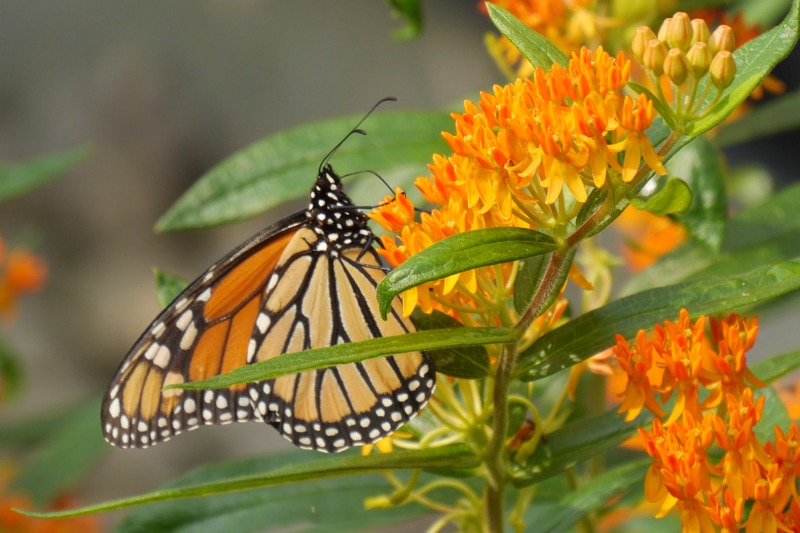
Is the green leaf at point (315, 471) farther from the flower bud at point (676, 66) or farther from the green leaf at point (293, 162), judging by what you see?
the green leaf at point (293, 162)

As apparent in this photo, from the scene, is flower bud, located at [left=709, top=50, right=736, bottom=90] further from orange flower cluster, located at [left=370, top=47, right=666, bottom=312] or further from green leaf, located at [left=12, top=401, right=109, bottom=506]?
green leaf, located at [left=12, top=401, right=109, bottom=506]

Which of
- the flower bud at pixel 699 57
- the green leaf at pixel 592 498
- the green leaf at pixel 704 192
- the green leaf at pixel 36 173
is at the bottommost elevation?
the green leaf at pixel 592 498

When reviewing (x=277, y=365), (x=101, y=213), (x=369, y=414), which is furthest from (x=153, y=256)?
(x=277, y=365)

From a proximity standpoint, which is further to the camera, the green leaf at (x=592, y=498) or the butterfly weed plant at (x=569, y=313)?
the green leaf at (x=592, y=498)

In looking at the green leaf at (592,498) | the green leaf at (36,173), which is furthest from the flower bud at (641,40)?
the green leaf at (36,173)

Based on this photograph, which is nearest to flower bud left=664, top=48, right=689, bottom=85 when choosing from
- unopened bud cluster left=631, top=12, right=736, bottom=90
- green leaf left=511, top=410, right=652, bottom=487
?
unopened bud cluster left=631, top=12, right=736, bottom=90

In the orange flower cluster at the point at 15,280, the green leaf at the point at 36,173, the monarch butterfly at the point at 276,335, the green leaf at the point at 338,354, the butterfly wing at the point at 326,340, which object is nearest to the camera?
the green leaf at the point at 338,354
